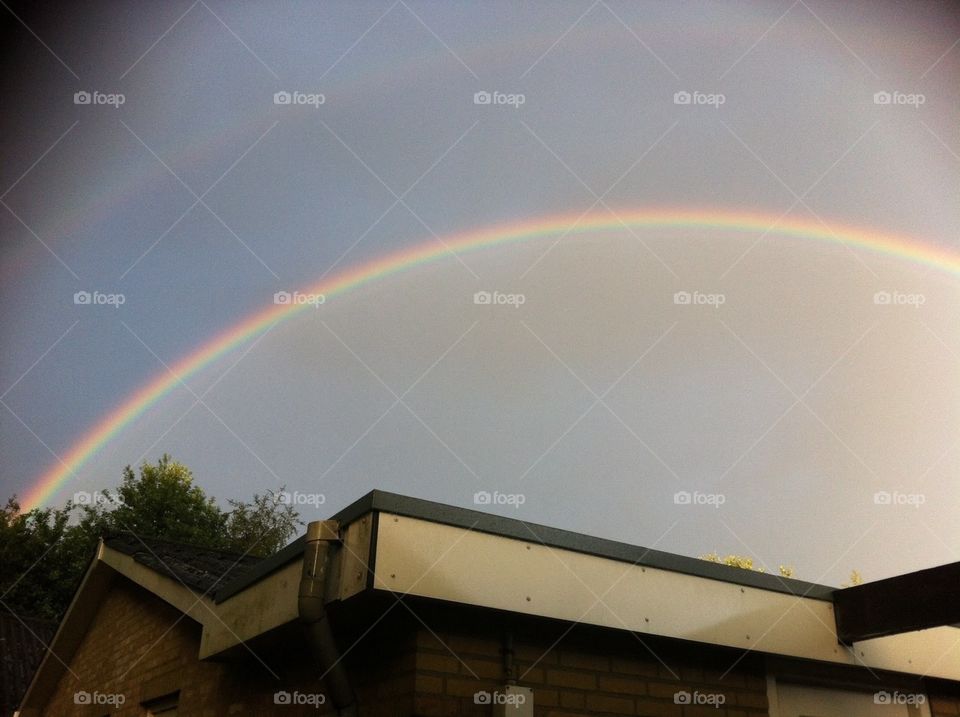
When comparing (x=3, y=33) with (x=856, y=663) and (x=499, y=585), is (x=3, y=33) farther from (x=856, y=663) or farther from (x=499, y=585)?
(x=856, y=663)

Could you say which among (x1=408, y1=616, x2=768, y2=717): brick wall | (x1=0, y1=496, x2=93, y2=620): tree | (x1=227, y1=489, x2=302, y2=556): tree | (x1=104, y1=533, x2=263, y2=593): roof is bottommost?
(x1=408, y1=616, x2=768, y2=717): brick wall

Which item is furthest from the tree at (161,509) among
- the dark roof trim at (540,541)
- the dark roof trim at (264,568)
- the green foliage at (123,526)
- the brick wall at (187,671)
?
the dark roof trim at (540,541)

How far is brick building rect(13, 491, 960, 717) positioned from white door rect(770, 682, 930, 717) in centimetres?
1

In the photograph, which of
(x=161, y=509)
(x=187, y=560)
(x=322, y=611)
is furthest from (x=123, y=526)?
(x=322, y=611)

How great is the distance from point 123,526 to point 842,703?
28667 mm

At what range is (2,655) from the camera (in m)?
12.1

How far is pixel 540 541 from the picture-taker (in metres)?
3.62

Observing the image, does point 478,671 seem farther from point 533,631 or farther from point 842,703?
point 842,703

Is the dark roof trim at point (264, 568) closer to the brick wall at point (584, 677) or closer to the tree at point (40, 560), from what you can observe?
the brick wall at point (584, 677)

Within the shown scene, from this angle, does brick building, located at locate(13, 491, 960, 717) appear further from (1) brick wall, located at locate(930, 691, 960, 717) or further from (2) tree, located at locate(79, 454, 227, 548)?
(2) tree, located at locate(79, 454, 227, 548)

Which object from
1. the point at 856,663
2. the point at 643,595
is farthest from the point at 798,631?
the point at 643,595

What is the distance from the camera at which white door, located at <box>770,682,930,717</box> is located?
436cm

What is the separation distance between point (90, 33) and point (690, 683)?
10010mm

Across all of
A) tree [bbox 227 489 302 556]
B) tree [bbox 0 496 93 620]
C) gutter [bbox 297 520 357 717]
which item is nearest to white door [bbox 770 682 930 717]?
gutter [bbox 297 520 357 717]
